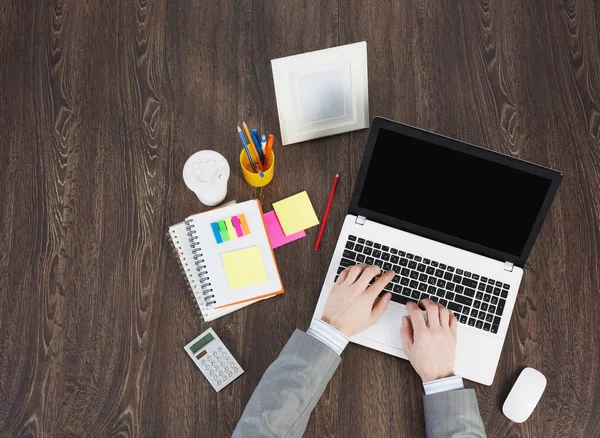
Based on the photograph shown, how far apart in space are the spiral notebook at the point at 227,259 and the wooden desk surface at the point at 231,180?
0.03m

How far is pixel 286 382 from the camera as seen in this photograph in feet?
3.23

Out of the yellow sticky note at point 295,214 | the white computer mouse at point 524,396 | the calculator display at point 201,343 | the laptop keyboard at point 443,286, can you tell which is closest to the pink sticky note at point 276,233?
the yellow sticky note at point 295,214

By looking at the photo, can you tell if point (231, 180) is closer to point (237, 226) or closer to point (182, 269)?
point (237, 226)

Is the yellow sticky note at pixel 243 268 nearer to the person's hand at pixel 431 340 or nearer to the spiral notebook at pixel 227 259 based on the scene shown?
the spiral notebook at pixel 227 259

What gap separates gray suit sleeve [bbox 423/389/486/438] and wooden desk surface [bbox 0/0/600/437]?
6cm

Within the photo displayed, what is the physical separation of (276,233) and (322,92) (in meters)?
0.31

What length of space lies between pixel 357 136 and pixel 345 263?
0.29 m

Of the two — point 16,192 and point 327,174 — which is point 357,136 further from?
point 16,192

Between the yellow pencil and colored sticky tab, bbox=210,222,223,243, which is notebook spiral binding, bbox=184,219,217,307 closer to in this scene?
colored sticky tab, bbox=210,222,223,243

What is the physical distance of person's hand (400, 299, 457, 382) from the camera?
3.33 ft

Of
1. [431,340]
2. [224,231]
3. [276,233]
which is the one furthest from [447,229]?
[224,231]

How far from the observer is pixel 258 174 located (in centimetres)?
111

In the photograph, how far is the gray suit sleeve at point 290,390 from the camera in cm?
97

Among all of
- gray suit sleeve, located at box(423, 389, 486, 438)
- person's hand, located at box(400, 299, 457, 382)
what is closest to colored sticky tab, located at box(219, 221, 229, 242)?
person's hand, located at box(400, 299, 457, 382)
